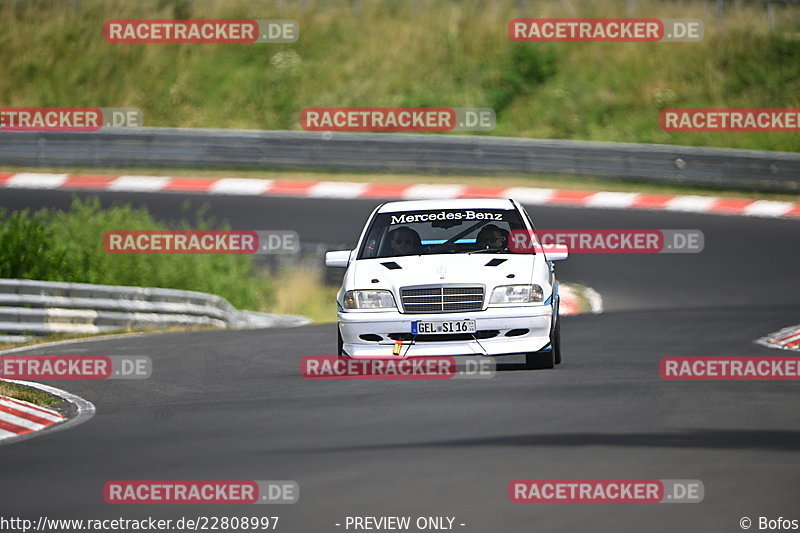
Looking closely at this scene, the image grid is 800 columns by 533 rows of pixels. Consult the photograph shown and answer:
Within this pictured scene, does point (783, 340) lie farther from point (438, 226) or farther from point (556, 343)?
point (438, 226)

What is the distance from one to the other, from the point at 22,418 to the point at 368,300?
2.88m

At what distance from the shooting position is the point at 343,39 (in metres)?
39.3

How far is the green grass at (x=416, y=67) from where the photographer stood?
3553 centimetres

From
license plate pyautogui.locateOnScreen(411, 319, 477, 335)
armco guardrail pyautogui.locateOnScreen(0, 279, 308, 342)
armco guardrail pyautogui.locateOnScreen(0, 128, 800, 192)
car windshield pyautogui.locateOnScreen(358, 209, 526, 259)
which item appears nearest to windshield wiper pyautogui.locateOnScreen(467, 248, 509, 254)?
car windshield pyautogui.locateOnScreen(358, 209, 526, 259)

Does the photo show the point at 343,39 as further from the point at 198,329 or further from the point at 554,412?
the point at 554,412

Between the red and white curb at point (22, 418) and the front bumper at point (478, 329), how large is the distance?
2.49 metres

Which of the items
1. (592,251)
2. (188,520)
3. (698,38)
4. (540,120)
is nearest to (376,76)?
(540,120)

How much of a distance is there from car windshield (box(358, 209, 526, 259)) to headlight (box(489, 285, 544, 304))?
2.22 feet

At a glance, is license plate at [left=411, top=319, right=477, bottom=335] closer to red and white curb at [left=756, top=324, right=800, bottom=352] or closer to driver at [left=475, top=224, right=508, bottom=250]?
driver at [left=475, top=224, right=508, bottom=250]

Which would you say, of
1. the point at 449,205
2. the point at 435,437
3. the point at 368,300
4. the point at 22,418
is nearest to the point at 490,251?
the point at 449,205

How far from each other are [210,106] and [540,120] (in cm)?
852

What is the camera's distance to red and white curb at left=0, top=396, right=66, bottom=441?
396 inches

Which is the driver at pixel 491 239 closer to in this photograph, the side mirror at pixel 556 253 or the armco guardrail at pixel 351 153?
the side mirror at pixel 556 253

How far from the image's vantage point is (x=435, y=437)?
867cm
